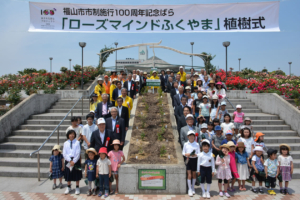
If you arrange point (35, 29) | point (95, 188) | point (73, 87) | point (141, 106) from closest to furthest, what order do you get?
point (95, 188), point (35, 29), point (141, 106), point (73, 87)

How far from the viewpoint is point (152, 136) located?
281 inches

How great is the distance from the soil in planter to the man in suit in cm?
82

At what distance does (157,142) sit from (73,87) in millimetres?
9315

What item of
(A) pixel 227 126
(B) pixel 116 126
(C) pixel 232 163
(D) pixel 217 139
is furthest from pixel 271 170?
(B) pixel 116 126

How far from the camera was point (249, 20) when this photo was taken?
8211mm

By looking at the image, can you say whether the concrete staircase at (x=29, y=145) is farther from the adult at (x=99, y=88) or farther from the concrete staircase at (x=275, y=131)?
the concrete staircase at (x=275, y=131)

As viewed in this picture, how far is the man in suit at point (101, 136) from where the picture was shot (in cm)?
551

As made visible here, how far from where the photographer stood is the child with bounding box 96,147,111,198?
5238 mm

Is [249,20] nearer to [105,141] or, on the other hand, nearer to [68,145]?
[105,141]

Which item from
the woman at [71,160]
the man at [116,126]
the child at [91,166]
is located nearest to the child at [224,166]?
the man at [116,126]

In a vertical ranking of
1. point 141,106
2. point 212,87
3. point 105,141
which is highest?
point 212,87

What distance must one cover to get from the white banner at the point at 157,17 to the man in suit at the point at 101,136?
4.39 meters

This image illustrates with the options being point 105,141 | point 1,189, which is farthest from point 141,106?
point 1,189

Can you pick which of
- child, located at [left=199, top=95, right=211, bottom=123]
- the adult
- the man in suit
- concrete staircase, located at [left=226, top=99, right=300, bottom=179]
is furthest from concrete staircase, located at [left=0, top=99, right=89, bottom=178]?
concrete staircase, located at [left=226, top=99, right=300, bottom=179]
